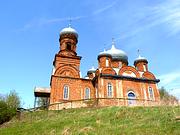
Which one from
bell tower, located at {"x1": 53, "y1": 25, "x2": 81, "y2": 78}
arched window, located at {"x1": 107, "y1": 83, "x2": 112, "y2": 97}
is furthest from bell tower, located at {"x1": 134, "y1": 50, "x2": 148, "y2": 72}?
bell tower, located at {"x1": 53, "y1": 25, "x2": 81, "y2": 78}

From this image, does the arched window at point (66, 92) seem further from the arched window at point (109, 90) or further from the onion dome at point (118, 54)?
the onion dome at point (118, 54)

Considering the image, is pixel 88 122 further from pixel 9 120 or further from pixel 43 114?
pixel 9 120

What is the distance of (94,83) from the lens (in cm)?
2970

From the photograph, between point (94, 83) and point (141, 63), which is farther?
point (141, 63)

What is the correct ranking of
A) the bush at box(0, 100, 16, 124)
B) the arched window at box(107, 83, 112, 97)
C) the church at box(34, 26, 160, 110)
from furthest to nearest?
the arched window at box(107, 83, 112, 97) < the church at box(34, 26, 160, 110) < the bush at box(0, 100, 16, 124)

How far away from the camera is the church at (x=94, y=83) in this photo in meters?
26.9

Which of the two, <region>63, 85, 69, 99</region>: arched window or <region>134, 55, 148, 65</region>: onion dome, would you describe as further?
<region>134, 55, 148, 65</region>: onion dome

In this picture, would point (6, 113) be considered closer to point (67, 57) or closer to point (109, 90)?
point (67, 57)

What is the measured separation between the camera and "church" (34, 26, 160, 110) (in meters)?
26.9

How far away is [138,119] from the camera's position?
1298cm

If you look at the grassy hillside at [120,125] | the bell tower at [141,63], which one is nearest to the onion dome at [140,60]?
the bell tower at [141,63]

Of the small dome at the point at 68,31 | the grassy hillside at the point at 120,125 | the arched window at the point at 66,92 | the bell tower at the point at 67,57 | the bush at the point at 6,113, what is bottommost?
A: the grassy hillside at the point at 120,125

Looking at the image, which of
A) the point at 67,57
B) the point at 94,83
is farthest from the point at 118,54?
the point at 67,57

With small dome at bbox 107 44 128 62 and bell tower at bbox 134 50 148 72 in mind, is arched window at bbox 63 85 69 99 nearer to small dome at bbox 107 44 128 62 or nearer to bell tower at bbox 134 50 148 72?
small dome at bbox 107 44 128 62
